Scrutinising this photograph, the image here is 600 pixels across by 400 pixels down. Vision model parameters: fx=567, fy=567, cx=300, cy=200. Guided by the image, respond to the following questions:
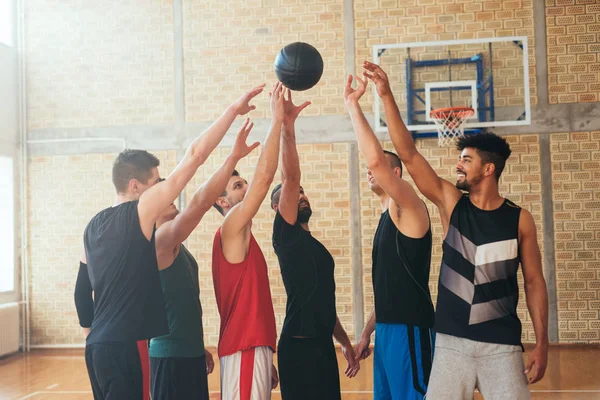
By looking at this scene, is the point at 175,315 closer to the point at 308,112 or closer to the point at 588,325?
the point at 308,112

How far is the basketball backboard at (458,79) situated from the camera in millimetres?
6641

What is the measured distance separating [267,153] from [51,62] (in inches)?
233

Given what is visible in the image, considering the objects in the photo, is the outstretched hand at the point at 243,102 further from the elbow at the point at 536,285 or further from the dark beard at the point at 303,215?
the elbow at the point at 536,285

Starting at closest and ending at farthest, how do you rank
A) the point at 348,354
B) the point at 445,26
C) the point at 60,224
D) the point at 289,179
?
1. the point at 289,179
2. the point at 348,354
3. the point at 445,26
4. the point at 60,224

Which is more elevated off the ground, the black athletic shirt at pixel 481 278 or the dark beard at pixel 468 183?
the dark beard at pixel 468 183

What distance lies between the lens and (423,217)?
271 cm

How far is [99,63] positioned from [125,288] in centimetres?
572

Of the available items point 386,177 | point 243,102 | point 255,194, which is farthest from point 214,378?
point 386,177

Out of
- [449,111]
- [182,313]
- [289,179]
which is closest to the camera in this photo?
[289,179]

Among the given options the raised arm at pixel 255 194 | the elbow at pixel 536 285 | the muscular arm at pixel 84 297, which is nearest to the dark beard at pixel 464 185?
the elbow at pixel 536 285

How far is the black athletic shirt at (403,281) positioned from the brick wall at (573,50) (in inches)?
190

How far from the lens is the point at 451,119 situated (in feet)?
21.2

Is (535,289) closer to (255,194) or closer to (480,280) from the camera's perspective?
(480,280)

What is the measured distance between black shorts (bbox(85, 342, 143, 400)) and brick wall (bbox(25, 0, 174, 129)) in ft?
17.1
